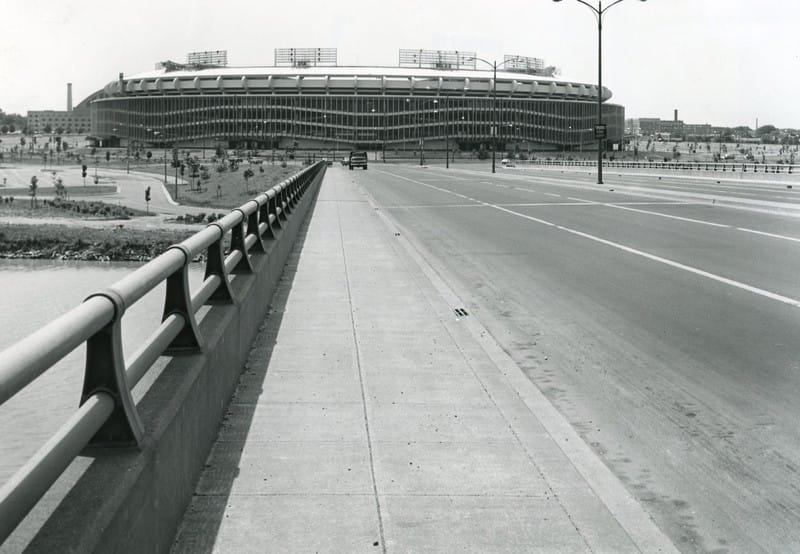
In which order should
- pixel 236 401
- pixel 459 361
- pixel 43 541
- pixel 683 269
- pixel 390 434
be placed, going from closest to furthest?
pixel 43 541, pixel 390 434, pixel 236 401, pixel 459 361, pixel 683 269

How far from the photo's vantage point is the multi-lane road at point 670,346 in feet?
17.9

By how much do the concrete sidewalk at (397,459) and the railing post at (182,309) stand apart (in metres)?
0.71

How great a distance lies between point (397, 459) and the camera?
585cm

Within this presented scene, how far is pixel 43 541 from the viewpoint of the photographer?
2.90 m

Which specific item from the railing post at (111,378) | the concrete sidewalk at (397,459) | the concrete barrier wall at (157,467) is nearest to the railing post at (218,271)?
the concrete barrier wall at (157,467)

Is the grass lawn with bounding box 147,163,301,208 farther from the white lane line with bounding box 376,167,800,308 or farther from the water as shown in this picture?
the white lane line with bounding box 376,167,800,308

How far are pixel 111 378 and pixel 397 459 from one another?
2.51 metres

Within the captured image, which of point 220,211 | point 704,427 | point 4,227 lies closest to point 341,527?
point 704,427

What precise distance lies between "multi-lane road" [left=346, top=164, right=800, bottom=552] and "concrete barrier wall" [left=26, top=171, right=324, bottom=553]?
2.54 meters

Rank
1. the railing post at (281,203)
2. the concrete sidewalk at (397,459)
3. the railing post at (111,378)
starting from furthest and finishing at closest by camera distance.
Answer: the railing post at (281,203) → the concrete sidewalk at (397,459) → the railing post at (111,378)

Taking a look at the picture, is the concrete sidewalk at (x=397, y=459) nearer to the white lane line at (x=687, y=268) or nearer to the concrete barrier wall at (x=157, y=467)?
the concrete barrier wall at (x=157, y=467)

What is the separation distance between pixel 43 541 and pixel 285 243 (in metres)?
13.0

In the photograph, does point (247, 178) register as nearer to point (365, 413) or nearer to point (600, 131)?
point (600, 131)

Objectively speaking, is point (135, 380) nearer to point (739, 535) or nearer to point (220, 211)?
Result: point (739, 535)
